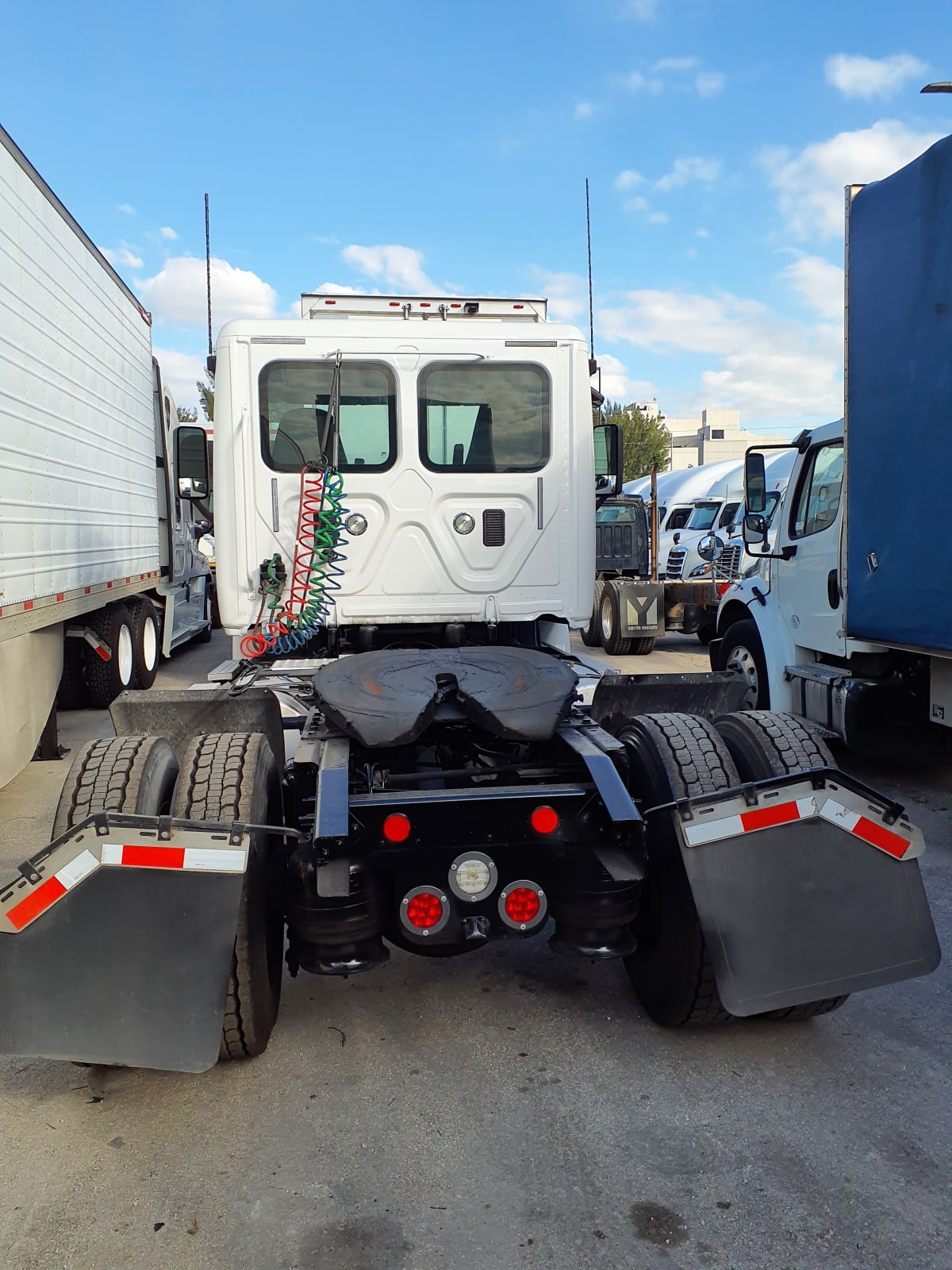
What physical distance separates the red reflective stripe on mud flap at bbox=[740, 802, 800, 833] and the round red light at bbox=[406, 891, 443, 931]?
97 centimetres

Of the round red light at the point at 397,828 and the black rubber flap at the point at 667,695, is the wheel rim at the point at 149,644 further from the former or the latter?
the round red light at the point at 397,828

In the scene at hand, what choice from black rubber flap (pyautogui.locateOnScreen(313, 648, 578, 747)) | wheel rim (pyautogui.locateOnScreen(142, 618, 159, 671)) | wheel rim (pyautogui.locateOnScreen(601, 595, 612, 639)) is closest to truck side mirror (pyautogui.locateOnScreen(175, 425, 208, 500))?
black rubber flap (pyautogui.locateOnScreen(313, 648, 578, 747))

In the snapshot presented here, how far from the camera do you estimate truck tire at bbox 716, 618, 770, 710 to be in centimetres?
782

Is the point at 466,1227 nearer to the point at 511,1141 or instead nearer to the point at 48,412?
the point at 511,1141

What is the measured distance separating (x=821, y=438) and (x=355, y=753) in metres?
4.85

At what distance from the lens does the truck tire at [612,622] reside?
13.2 meters

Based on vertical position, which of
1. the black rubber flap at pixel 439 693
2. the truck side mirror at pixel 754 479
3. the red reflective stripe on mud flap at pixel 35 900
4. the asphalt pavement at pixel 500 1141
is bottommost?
the asphalt pavement at pixel 500 1141

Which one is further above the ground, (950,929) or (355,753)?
(355,753)

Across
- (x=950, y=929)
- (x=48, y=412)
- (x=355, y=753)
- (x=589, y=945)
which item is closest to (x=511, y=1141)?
(x=589, y=945)

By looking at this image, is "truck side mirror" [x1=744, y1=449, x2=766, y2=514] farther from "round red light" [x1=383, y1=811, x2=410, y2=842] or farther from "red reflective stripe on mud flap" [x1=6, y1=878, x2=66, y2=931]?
"red reflective stripe on mud flap" [x1=6, y1=878, x2=66, y2=931]

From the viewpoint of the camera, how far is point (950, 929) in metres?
4.24

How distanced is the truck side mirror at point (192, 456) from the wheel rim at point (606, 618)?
8578 millimetres

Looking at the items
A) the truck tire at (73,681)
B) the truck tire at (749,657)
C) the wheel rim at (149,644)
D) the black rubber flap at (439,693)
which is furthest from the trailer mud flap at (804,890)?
the wheel rim at (149,644)

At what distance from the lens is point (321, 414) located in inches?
216
